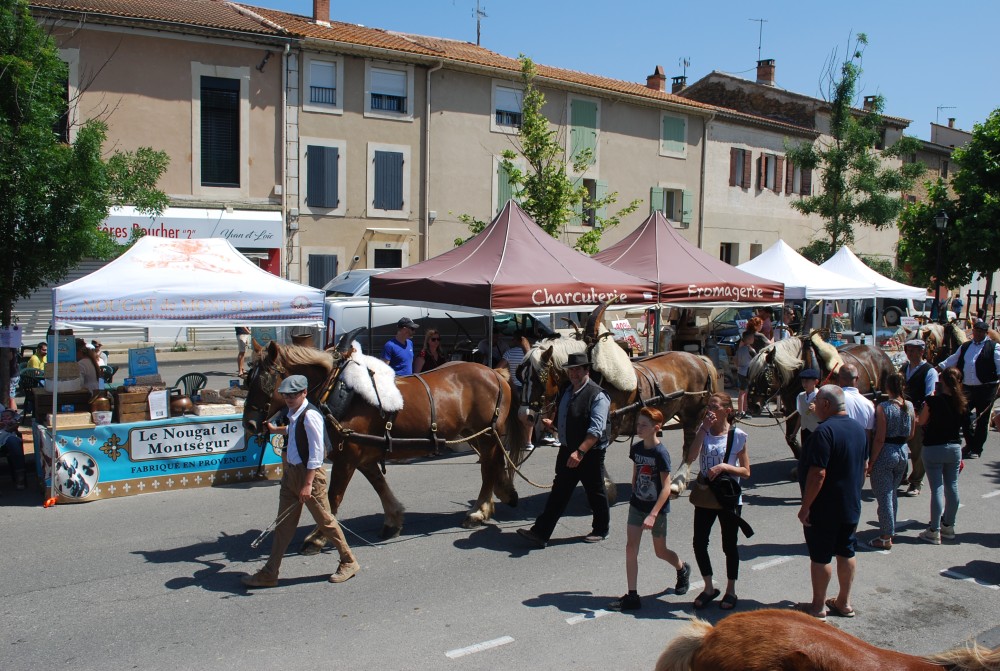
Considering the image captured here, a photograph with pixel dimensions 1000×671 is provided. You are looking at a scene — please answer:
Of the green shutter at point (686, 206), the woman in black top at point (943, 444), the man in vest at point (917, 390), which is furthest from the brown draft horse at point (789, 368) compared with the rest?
the green shutter at point (686, 206)

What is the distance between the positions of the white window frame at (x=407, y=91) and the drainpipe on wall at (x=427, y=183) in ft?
1.65

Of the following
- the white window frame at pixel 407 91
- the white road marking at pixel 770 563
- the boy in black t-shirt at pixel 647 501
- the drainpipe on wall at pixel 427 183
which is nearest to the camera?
the boy in black t-shirt at pixel 647 501

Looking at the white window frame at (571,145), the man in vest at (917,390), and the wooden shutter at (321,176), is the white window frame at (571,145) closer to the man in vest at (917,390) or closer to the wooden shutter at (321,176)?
the wooden shutter at (321,176)

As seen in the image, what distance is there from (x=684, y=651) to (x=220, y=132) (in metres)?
21.3

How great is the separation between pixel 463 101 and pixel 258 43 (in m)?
6.36

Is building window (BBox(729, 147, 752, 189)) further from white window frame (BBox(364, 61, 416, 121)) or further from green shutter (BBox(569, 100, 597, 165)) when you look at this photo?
white window frame (BBox(364, 61, 416, 121))

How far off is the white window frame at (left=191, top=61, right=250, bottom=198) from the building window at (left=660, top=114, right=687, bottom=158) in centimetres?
1548

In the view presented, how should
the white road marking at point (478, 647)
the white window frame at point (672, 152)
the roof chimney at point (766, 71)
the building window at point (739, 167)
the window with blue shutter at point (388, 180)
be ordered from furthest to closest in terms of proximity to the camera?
1. the roof chimney at point (766, 71)
2. the building window at point (739, 167)
3. the white window frame at point (672, 152)
4. the window with blue shutter at point (388, 180)
5. the white road marking at point (478, 647)

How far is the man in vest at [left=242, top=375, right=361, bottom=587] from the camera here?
580cm

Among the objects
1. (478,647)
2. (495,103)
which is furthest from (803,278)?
(478,647)

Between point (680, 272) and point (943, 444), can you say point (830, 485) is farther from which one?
point (680, 272)

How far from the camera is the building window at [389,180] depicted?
77.2 feet

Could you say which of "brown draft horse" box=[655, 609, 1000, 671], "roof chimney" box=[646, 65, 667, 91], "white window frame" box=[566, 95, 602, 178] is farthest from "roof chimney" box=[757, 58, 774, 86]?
"brown draft horse" box=[655, 609, 1000, 671]

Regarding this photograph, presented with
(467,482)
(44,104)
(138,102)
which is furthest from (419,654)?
(138,102)
